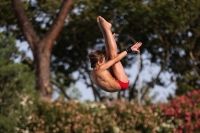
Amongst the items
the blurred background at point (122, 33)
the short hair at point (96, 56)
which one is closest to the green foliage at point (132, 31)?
the blurred background at point (122, 33)

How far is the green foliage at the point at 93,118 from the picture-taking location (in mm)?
23203

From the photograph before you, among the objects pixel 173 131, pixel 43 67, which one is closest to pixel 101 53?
pixel 173 131

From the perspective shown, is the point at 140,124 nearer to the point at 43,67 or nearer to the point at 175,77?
the point at 43,67

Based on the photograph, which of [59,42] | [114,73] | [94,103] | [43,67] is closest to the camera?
[114,73]

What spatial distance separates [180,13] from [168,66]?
20.6 feet

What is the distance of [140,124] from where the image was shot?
83.6ft

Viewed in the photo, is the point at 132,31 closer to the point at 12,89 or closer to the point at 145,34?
the point at 145,34

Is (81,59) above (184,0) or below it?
below

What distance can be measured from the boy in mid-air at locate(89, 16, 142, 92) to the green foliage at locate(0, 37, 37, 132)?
1334 cm

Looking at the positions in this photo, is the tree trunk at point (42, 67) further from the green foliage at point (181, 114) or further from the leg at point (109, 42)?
the leg at point (109, 42)

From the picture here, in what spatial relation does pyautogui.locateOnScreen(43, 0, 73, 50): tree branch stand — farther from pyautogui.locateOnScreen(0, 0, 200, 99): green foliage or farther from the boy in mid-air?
the boy in mid-air

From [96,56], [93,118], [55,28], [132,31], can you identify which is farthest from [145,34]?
[96,56]

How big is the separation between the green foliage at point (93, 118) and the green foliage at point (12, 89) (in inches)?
23.6

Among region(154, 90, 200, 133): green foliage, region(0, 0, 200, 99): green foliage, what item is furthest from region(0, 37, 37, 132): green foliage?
region(0, 0, 200, 99): green foliage
